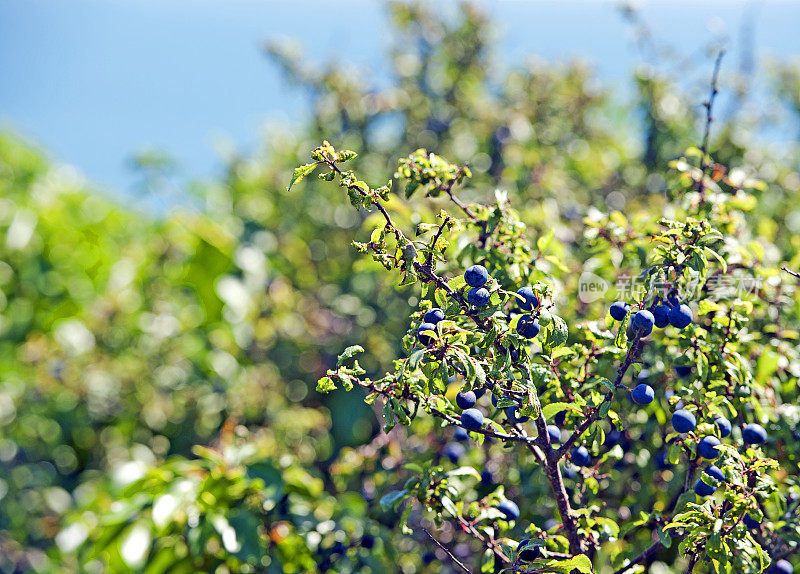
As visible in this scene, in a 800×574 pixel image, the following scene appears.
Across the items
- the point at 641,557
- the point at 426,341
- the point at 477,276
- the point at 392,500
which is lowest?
the point at 392,500

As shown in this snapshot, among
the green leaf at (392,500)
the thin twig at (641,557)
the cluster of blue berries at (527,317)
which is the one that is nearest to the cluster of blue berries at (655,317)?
the cluster of blue berries at (527,317)

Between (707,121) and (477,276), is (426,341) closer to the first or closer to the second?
(477,276)

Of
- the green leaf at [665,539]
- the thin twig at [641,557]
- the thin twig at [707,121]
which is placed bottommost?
the thin twig at [641,557]

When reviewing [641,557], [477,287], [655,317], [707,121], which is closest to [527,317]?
[477,287]

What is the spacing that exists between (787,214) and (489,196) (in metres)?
1.36

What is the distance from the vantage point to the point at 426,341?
1.10 meters

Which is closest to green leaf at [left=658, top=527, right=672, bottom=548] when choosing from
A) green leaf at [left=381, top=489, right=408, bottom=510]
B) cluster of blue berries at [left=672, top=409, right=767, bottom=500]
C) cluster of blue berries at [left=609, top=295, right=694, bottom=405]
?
cluster of blue berries at [left=672, top=409, right=767, bottom=500]

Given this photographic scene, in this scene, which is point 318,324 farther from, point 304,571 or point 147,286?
point 304,571

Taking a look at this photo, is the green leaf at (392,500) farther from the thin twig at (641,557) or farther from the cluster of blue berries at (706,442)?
the cluster of blue berries at (706,442)

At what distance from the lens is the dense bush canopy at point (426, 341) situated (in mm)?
1214

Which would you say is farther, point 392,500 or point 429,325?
point 392,500

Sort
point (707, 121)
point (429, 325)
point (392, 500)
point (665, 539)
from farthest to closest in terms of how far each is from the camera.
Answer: point (707, 121) → point (392, 500) → point (665, 539) → point (429, 325)

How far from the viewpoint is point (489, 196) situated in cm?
284

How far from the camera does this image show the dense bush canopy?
1214mm
